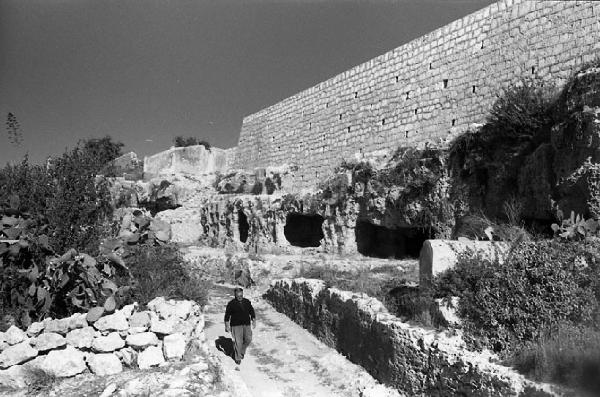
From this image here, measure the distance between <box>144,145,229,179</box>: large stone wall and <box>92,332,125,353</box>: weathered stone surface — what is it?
2184 cm

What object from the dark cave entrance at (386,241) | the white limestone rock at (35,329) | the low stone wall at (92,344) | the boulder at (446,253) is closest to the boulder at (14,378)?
the low stone wall at (92,344)

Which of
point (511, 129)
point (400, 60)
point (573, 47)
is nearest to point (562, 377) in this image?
point (511, 129)

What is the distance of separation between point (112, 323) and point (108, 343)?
27cm

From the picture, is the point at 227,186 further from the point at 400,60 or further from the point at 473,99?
the point at 473,99

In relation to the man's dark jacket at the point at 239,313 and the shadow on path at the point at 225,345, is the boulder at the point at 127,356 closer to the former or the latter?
the man's dark jacket at the point at 239,313

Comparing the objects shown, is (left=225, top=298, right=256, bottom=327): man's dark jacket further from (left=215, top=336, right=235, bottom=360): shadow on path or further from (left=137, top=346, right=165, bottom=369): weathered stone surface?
(left=137, top=346, right=165, bottom=369): weathered stone surface

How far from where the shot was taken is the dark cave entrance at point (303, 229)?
56.3 ft

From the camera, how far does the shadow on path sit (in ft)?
23.2

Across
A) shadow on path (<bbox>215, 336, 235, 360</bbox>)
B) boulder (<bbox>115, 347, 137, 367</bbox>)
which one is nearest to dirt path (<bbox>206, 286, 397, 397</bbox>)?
shadow on path (<bbox>215, 336, 235, 360</bbox>)

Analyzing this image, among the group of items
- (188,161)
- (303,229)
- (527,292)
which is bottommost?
(527,292)

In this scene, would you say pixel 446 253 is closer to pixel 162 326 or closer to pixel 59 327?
pixel 162 326

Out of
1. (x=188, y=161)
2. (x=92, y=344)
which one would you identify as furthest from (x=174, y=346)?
(x=188, y=161)

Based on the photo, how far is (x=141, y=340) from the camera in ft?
18.7

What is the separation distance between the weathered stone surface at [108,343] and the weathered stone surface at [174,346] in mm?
607
